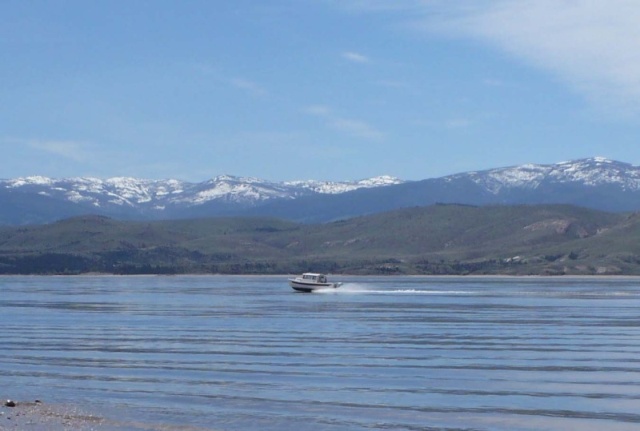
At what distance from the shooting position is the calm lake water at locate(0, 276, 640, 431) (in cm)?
4225

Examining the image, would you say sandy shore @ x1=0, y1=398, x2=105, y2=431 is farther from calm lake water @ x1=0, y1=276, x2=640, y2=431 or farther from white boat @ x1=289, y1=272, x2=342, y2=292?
white boat @ x1=289, y1=272, x2=342, y2=292

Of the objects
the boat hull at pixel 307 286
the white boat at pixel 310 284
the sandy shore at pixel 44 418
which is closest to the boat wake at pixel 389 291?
the boat hull at pixel 307 286

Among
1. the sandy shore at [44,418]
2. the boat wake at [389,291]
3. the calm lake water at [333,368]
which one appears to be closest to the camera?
the sandy shore at [44,418]

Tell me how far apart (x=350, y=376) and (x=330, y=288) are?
377 ft

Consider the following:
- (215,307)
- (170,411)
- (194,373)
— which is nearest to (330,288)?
(215,307)

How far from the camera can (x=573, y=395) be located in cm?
4697

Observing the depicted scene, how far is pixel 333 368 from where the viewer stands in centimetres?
5631

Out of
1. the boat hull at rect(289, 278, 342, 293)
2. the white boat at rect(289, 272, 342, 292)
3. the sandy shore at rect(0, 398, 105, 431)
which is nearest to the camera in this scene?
the sandy shore at rect(0, 398, 105, 431)

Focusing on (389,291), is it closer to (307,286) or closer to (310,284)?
(310,284)

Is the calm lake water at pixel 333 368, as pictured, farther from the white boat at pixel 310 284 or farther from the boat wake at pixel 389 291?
the white boat at pixel 310 284

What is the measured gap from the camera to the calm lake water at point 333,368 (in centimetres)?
4225

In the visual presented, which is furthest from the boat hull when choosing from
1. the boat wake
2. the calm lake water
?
the calm lake water

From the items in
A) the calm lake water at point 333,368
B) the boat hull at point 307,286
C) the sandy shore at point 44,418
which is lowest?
the sandy shore at point 44,418

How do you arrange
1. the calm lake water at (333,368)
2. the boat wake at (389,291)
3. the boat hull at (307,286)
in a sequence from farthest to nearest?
the boat hull at (307,286), the boat wake at (389,291), the calm lake water at (333,368)
